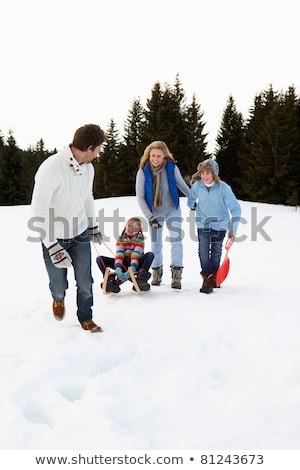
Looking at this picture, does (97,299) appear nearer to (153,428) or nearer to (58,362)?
(58,362)

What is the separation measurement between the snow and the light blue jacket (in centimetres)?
96

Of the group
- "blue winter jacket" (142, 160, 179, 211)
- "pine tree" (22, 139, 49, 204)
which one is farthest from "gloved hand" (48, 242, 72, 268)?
"pine tree" (22, 139, 49, 204)

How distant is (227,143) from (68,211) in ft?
102

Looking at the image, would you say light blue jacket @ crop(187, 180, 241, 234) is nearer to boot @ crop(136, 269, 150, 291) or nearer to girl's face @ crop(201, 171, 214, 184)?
girl's face @ crop(201, 171, 214, 184)

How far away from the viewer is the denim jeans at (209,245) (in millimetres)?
5324

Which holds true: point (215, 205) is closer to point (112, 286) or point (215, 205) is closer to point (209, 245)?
point (209, 245)

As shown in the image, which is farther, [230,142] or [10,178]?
[10,178]

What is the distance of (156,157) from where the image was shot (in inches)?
199

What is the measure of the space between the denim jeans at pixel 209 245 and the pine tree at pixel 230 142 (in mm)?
28020

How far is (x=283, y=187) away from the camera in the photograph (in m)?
27.3

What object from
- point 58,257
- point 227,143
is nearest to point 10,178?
point 227,143

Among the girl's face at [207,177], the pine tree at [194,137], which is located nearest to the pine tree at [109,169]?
the pine tree at [194,137]

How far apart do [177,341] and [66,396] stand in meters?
1.19

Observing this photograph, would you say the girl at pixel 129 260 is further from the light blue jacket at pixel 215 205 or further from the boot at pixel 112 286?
the light blue jacket at pixel 215 205
